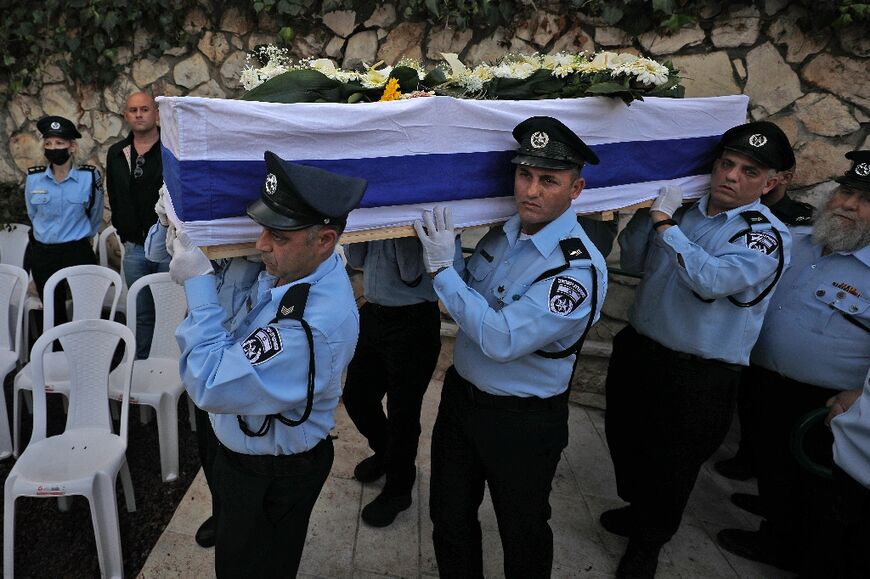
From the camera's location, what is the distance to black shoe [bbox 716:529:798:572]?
2.76 m

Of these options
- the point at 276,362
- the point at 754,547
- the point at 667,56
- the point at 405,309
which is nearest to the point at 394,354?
the point at 405,309

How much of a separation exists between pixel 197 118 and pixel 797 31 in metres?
3.78

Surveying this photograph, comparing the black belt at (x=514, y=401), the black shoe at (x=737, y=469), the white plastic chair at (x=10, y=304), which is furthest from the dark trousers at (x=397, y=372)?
the white plastic chair at (x=10, y=304)

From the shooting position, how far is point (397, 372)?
2.72m

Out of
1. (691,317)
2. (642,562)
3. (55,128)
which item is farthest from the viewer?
(55,128)

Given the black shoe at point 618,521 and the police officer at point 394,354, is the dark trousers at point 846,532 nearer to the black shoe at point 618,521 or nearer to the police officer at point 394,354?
the black shoe at point 618,521

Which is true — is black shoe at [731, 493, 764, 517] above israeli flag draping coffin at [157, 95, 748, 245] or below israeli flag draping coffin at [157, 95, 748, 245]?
below

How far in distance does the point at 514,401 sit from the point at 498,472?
0.91 feet

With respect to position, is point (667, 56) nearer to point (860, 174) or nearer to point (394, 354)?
point (860, 174)

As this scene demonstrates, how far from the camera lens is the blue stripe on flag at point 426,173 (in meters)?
1.57

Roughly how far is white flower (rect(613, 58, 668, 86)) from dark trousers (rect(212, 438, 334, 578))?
73.6 inches

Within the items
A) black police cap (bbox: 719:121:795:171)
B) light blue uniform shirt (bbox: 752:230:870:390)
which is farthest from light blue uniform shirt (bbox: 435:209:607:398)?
light blue uniform shirt (bbox: 752:230:870:390)

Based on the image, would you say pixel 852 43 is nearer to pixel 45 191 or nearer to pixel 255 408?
pixel 255 408

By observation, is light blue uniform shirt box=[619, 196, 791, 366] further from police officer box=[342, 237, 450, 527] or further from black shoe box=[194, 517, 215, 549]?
black shoe box=[194, 517, 215, 549]
